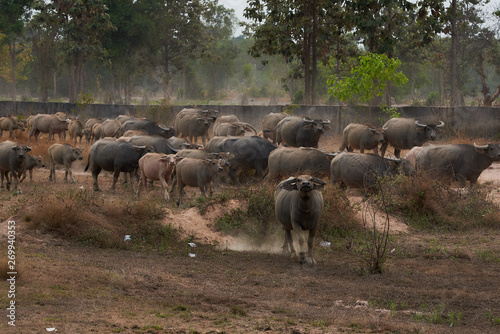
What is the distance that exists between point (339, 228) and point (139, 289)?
5.65m

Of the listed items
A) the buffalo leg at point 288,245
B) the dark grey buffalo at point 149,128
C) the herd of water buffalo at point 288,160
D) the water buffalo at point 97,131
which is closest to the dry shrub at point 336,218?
the herd of water buffalo at point 288,160

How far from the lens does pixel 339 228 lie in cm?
1323

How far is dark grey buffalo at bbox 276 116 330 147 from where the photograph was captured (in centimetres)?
2183

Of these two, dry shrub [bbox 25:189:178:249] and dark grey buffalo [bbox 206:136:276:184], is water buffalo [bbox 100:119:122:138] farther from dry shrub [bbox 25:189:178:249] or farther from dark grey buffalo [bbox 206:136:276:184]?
dry shrub [bbox 25:189:178:249]

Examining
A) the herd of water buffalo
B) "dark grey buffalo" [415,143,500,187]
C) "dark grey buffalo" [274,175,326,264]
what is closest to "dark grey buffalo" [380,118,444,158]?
the herd of water buffalo

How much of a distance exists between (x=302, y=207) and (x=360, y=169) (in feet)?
16.4

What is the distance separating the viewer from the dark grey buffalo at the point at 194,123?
26031 millimetres

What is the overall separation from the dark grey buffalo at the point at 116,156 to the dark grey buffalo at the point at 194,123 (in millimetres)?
7855

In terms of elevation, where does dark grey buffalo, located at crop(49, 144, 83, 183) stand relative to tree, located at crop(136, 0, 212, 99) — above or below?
below

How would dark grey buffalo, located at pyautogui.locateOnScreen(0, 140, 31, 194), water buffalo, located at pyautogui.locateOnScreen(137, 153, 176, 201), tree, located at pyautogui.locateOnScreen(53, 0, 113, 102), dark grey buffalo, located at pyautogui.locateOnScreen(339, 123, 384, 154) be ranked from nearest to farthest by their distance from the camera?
water buffalo, located at pyautogui.locateOnScreen(137, 153, 176, 201) < dark grey buffalo, located at pyautogui.locateOnScreen(0, 140, 31, 194) < dark grey buffalo, located at pyautogui.locateOnScreen(339, 123, 384, 154) < tree, located at pyautogui.locateOnScreen(53, 0, 113, 102)

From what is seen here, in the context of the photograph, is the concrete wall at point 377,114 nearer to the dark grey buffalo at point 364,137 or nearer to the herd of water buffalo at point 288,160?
the dark grey buffalo at point 364,137

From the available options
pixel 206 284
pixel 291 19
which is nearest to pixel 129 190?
pixel 206 284

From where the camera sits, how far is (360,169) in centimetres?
1516

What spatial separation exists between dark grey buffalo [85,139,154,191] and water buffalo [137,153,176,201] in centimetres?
115
